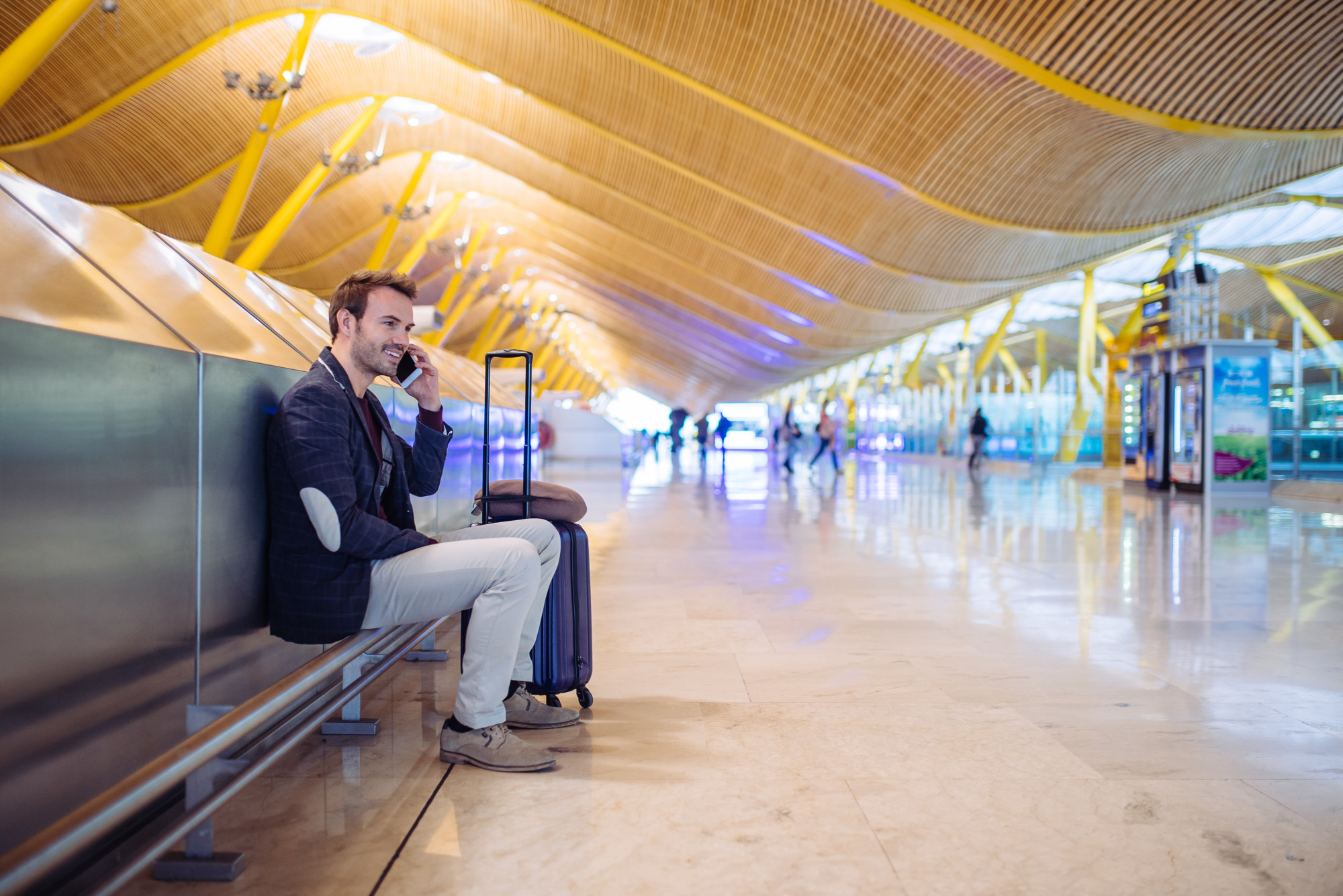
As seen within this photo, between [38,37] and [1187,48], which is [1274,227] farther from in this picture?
[38,37]

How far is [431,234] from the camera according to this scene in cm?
3566

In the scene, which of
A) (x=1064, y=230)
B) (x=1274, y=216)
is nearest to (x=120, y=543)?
(x=1064, y=230)

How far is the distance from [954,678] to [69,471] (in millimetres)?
3316

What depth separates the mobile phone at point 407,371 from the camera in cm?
320

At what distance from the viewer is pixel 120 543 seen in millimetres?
2254

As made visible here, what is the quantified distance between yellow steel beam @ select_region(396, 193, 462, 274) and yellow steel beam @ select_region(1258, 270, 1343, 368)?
25.8 m

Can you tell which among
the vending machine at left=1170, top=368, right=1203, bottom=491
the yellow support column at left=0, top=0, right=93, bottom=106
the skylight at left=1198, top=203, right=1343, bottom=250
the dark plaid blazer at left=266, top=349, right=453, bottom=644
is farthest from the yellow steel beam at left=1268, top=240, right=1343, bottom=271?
the dark plaid blazer at left=266, top=349, right=453, bottom=644

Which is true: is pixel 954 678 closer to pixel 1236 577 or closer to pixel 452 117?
pixel 1236 577

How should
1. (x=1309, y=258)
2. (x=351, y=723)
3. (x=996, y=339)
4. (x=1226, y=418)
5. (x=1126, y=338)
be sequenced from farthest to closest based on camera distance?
(x=996, y=339), (x=1309, y=258), (x=1126, y=338), (x=1226, y=418), (x=351, y=723)

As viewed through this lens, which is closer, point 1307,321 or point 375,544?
point 375,544

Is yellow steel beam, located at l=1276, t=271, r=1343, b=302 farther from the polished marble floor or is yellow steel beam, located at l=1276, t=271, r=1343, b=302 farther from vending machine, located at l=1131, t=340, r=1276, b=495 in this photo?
the polished marble floor

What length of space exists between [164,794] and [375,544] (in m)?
0.79

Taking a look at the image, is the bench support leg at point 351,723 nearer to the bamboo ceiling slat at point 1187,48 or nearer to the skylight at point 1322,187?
the bamboo ceiling slat at point 1187,48

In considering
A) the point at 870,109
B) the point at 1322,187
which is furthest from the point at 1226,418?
the point at 1322,187
